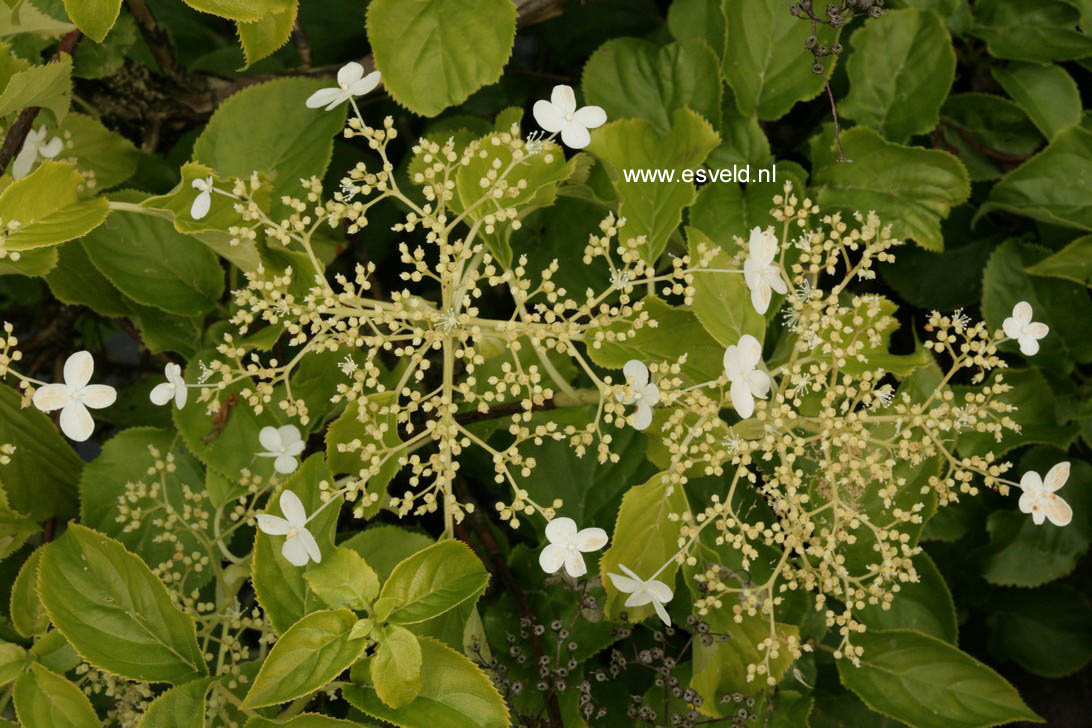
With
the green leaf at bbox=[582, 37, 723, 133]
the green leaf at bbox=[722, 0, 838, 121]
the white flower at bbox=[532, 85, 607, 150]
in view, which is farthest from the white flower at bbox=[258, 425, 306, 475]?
the green leaf at bbox=[722, 0, 838, 121]

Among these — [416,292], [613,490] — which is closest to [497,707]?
[613,490]

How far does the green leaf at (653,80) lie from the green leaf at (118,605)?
78cm

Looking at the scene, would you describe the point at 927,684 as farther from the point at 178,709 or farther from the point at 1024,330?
the point at 178,709

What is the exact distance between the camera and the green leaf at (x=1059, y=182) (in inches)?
47.9

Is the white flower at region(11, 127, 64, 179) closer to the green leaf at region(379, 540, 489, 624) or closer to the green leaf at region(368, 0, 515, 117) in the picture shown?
the green leaf at region(368, 0, 515, 117)

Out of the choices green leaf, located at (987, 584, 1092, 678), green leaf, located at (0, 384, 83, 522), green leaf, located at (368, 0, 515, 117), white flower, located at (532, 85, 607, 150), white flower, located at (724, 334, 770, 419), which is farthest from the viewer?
green leaf, located at (987, 584, 1092, 678)

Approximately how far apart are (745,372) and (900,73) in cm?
64

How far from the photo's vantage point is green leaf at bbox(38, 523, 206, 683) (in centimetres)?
98

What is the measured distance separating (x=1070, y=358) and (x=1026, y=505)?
52cm

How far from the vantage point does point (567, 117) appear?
0.93 meters

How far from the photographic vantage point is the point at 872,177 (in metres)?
1.20

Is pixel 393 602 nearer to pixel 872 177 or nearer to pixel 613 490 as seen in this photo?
pixel 613 490

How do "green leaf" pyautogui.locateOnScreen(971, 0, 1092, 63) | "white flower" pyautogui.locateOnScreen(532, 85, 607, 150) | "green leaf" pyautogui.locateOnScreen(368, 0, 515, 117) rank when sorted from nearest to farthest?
"white flower" pyautogui.locateOnScreen(532, 85, 607, 150), "green leaf" pyautogui.locateOnScreen(368, 0, 515, 117), "green leaf" pyautogui.locateOnScreen(971, 0, 1092, 63)

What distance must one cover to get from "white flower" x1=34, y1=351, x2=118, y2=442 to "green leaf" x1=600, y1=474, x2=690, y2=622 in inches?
19.7
